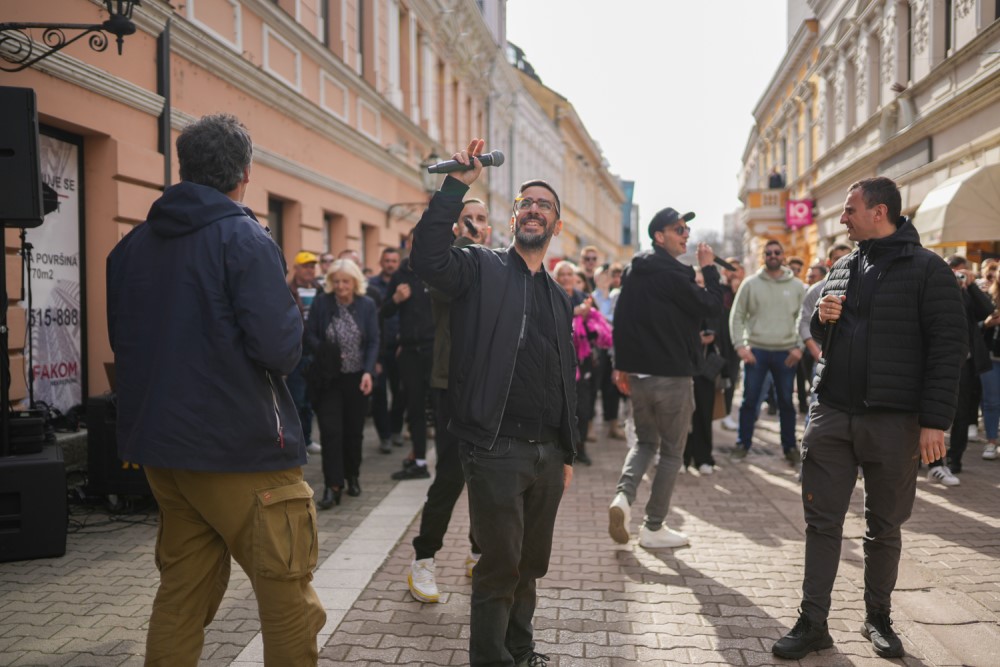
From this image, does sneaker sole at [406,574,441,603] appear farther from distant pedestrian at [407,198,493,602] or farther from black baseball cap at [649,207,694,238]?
black baseball cap at [649,207,694,238]

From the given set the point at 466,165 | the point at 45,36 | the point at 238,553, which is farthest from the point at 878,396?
the point at 45,36

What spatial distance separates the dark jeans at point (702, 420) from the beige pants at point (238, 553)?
5.42 m

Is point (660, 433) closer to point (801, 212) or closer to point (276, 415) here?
point (276, 415)

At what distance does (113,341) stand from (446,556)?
2.84m

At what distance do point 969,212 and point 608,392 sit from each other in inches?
199

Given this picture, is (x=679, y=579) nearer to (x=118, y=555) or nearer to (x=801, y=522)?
(x=801, y=522)

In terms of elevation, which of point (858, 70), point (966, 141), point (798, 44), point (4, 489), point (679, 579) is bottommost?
point (679, 579)

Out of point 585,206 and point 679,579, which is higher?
point 585,206

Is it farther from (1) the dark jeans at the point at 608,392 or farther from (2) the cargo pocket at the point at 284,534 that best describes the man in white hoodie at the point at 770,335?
(2) the cargo pocket at the point at 284,534

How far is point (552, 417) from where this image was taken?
321 centimetres

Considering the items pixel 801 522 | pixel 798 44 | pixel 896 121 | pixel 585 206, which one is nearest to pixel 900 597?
pixel 801 522

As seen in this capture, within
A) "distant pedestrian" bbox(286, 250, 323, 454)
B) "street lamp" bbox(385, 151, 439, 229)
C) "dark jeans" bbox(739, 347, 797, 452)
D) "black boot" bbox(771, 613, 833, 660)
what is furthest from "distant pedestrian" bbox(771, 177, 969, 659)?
"street lamp" bbox(385, 151, 439, 229)

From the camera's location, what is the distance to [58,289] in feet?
23.3

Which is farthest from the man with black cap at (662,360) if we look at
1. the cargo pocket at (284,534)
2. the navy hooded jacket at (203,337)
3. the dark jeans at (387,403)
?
the dark jeans at (387,403)
